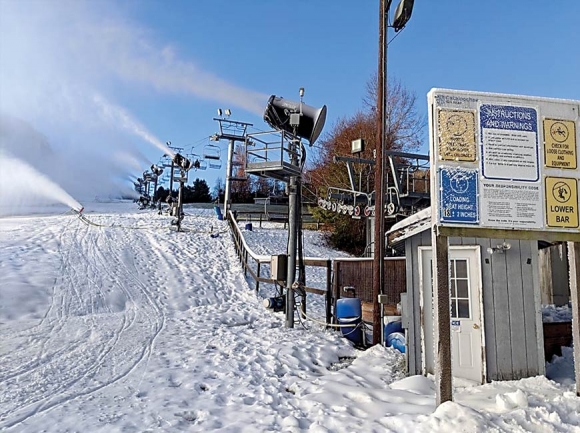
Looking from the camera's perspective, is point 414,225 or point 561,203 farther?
point 414,225

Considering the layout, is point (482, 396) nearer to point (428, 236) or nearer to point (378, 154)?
point (428, 236)

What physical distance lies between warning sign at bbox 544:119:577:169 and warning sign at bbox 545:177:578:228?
0.19m

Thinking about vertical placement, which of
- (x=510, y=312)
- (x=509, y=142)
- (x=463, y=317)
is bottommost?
(x=463, y=317)

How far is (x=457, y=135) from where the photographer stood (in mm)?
4367

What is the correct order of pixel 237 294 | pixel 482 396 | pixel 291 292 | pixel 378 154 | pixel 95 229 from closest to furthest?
pixel 482 396, pixel 378 154, pixel 291 292, pixel 237 294, pixel 95 229

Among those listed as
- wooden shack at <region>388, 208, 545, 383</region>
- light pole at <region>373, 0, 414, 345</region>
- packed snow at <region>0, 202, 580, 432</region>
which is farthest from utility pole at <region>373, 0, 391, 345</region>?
wooden shack at <region>388, 208, 545, 383</region>

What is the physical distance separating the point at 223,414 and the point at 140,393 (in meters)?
1.18

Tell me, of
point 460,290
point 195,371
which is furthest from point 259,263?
point 460,290

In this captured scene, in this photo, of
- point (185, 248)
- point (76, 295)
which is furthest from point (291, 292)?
point (185, 248)

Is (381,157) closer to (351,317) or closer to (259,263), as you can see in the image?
(351,317)

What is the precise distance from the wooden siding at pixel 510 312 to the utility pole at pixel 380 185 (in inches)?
56.0

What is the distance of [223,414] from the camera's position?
4.41 meters

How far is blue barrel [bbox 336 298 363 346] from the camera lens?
313 inches

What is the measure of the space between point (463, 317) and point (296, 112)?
5.59 m
